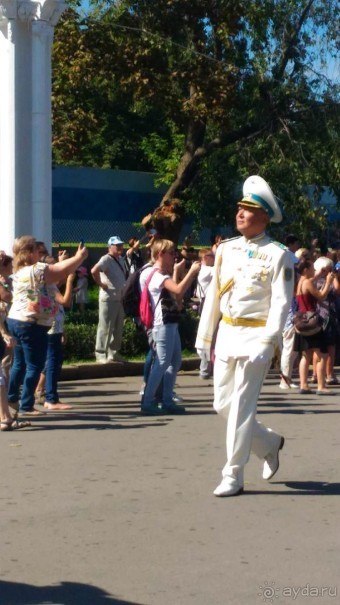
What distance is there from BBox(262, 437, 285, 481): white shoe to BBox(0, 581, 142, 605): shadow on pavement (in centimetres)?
256

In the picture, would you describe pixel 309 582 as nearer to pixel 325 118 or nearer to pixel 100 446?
pixel 100 446

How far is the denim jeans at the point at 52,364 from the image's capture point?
1235cm

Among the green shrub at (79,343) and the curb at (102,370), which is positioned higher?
the green shrub at (79,343)

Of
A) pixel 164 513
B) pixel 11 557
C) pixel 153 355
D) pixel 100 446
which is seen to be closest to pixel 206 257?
pixel 153 355

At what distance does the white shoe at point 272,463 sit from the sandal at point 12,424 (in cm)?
328

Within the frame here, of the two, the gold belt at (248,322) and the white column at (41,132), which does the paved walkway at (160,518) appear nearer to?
the gold belt at (248,322)

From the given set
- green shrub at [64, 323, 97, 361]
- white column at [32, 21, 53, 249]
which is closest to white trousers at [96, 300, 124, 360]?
green shrub at [64, 323, 97, 361]

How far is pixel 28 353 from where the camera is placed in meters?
11.2

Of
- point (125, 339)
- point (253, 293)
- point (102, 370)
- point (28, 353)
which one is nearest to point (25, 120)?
point (125, 339)

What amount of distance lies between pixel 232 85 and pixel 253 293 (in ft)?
53.1

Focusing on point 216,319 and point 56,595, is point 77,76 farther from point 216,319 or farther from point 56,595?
point 56,595

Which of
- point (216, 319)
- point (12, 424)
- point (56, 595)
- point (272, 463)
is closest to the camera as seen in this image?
point (56, 595)

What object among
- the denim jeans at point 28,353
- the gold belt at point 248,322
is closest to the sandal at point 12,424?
the denim jeans at point 28,353

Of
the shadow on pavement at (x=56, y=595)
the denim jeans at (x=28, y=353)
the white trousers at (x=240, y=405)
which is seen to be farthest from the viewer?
the denim jeans at (x=28, y=353)
